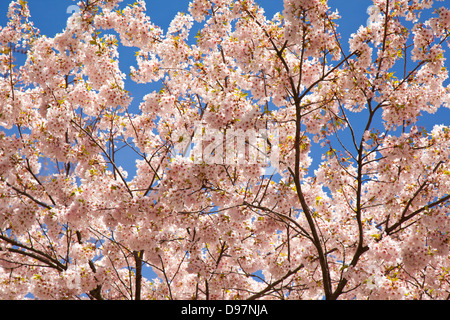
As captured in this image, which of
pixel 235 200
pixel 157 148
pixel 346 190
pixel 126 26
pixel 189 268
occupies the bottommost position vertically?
pixel 189 268

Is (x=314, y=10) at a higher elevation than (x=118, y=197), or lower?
higher

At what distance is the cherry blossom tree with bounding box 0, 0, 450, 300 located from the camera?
618 cm

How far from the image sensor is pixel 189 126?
8.04m

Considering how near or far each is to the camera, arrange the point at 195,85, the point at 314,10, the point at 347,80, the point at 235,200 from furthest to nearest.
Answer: the point at 195,85 → the point at 235,200 → the point at 347,80 → the point at 314,10

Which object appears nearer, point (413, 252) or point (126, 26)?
point (413, 252)

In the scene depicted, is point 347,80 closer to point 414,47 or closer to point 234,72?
point 414,47

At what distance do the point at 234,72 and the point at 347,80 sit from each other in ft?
6.61

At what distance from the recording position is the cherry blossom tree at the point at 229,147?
6180mm

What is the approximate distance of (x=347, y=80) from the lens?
21.0ft

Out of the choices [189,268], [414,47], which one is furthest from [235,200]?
[414,47]

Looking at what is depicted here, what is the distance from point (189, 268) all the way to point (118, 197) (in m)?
1.81

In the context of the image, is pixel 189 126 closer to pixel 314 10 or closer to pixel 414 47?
pixel 314 10

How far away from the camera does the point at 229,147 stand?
20.5 ft
